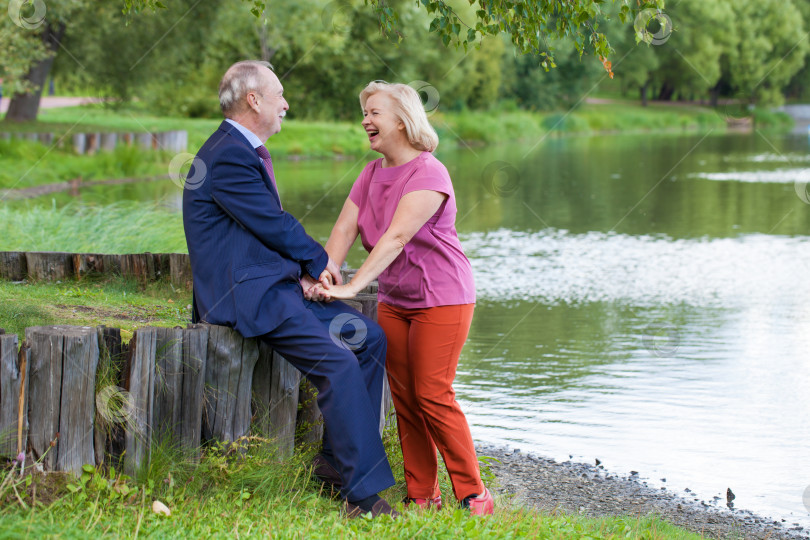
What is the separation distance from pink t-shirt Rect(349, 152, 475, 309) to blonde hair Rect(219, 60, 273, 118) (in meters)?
0.71

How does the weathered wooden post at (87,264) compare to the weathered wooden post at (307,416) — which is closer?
the weathered wooden post at (307,416)

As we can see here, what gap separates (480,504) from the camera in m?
4.39

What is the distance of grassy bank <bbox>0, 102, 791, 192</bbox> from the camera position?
67.8 ft

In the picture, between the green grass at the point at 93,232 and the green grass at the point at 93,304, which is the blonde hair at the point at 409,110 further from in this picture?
the green grass at the point at 93,232

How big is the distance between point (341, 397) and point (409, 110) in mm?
1298

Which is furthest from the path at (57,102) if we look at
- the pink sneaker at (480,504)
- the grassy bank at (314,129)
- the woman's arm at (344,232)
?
the pink sneaker at (480,504)

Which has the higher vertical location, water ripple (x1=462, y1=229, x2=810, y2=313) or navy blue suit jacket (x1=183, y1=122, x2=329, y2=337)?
navy blue suit jacket (x1=183, y1=122, x2=329, y2=337)

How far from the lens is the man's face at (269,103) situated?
4184 millimetres

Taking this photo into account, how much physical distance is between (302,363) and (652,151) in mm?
33489

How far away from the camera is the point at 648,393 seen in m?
7.44

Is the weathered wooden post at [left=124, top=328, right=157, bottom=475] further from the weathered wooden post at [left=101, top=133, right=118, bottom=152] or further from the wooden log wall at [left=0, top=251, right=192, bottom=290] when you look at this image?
the weathered wooden post at [left=101, top=133, right=118, bottom=152]

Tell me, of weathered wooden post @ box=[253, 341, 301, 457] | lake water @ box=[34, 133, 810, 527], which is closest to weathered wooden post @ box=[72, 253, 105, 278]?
lake water @ box=[34, 133, 810, 527]

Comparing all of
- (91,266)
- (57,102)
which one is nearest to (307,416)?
(91,266)

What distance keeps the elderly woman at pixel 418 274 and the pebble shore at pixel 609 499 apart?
77 cm
